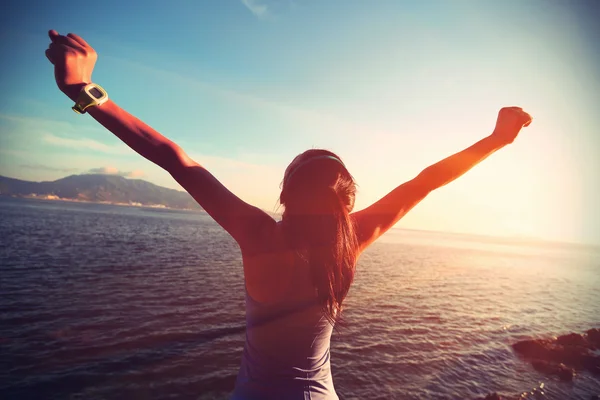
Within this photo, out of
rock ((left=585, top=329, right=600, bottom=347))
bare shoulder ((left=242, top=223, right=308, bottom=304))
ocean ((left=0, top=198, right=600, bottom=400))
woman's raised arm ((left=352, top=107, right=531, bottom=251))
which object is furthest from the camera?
rock ((left=585, top=329, right=600, bottom=347))

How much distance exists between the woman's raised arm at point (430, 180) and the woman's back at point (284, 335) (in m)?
0.59

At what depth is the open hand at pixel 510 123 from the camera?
2.16 meters

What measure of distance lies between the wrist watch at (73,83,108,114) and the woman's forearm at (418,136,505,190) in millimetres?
2020

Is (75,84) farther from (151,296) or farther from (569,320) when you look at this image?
(569,320)

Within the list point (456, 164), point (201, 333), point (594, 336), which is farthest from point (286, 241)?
point (594, 336)

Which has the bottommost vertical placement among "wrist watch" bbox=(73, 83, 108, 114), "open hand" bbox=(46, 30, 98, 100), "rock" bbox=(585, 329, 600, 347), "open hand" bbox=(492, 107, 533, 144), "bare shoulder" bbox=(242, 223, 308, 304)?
"rock" bbox=(585, 329, 600, 347)

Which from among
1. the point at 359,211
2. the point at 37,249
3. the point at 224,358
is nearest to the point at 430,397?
the point at 224,358

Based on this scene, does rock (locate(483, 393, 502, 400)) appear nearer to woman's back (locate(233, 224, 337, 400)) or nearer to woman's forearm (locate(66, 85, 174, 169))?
woman's back (locate(233, 224, 337, 400))

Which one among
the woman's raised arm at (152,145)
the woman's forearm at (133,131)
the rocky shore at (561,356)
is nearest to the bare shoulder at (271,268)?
the woman's raised arm at (152,145)

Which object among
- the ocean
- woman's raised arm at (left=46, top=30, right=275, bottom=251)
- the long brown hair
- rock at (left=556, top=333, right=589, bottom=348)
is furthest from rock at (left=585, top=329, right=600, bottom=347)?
woman's raised arm at (left=46, top=30, right=275, bottom=251)

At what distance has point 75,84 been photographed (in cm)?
127

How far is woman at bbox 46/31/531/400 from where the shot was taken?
1261 mm

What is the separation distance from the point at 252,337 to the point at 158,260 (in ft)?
106

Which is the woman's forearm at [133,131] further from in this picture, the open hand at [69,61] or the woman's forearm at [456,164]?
the woman's forearm at [456,164]
